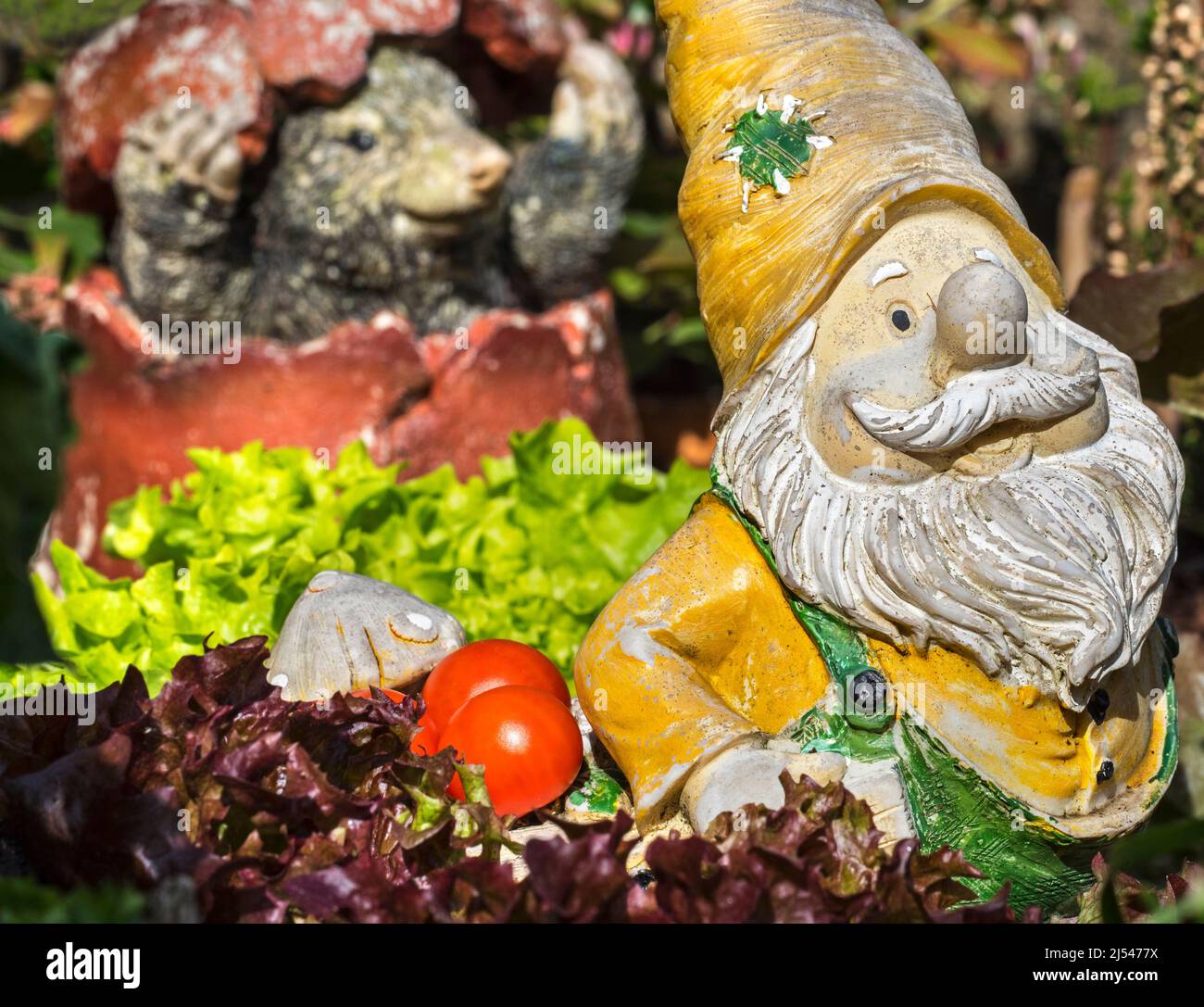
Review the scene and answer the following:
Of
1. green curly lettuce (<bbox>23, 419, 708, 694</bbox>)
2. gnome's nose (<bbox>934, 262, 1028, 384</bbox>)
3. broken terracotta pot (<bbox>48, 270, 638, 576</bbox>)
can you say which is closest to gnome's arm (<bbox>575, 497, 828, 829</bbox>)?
gnome's nose (<bbox>934, 262, 1028, 384</bbox>)

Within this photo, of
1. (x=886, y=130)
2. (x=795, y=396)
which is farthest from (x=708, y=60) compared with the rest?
(x=795, y=396)

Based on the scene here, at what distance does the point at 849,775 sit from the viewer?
1.85 m

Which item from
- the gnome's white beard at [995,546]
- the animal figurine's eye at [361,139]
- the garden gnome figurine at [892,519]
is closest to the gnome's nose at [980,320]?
the garden gnome figurine at [892,519]

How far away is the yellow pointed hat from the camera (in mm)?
1883

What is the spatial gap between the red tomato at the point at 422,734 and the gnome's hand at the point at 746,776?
0.41 m

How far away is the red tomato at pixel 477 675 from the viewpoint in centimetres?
215

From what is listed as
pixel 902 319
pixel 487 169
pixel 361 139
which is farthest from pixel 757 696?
pixel 361 139

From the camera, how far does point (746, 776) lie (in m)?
1.80

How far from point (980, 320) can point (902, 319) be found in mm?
123

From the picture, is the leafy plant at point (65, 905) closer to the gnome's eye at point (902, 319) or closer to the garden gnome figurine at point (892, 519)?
the garden gnome figurine at point (892, 519)

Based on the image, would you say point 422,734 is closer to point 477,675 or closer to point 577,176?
point 477,675

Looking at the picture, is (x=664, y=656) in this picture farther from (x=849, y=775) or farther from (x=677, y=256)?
(x=677, y=256)

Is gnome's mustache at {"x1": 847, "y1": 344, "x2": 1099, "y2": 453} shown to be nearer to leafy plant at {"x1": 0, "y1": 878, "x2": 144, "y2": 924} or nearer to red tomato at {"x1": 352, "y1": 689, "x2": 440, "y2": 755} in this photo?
red tomato at {"x1": 352, "y1": 689, "x2": 440, "y2": 755}
